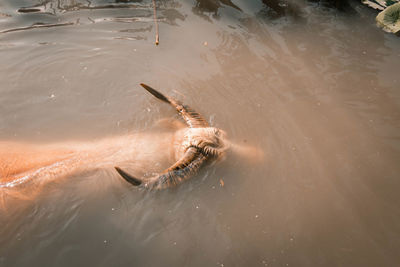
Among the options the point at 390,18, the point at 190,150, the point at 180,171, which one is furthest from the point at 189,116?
the point at 390,18

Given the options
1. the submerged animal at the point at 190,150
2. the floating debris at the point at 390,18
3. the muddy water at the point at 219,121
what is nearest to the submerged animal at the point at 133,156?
the submerged animal at the point at 190,150

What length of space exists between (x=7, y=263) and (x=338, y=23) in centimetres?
642

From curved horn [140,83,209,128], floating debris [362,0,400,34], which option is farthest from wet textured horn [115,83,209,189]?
floating debris [362,0,400,34]

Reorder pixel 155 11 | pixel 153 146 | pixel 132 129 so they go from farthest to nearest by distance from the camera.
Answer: pixel 155 11 → pixel 132 129 → pixel 153 146

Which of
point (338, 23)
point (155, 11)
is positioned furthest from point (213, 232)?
point (338, 23)

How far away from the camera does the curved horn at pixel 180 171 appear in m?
2.73

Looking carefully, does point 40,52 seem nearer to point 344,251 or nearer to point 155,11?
point 155,11

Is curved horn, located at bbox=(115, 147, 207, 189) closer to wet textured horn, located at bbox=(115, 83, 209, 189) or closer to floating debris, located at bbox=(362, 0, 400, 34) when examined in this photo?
wet textured horn, located at bbox=(115, 83, 209, 189)

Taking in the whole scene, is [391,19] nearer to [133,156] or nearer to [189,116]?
[189,116]

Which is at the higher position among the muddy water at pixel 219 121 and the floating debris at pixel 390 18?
the floating debris at pixel 390 18

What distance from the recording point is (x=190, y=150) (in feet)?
9.29

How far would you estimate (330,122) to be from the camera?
13.5ft

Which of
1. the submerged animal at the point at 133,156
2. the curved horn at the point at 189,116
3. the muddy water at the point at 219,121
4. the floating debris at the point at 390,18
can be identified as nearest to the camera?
the submerged animal at the point at 133,156

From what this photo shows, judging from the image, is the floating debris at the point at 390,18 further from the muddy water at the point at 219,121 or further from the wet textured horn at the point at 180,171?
the wet textured horn at the point at 180,171
